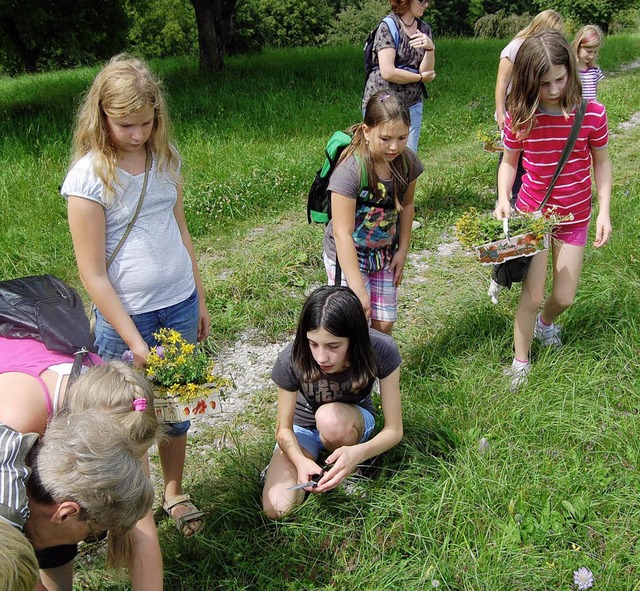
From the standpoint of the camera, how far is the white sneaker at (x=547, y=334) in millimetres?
3483

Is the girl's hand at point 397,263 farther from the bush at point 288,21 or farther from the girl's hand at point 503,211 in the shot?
the bush at point 288,21

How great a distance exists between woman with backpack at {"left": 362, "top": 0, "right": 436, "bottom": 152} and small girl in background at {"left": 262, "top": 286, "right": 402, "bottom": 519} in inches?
97.2

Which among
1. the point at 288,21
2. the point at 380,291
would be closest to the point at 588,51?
the point at 380,291

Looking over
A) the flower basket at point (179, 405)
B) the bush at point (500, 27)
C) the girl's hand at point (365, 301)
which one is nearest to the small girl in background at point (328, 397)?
the girl's hand at point (365, 301)

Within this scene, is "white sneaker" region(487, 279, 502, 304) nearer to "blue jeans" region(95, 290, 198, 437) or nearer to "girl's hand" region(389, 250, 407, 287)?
"girl's hand" region(389, 250, 407, 287)

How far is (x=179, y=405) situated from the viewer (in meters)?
2.25

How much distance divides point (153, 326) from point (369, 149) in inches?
47.1

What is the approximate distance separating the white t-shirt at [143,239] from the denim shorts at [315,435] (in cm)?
76

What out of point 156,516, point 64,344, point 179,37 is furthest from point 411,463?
point 179,37

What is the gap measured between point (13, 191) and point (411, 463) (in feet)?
16.1

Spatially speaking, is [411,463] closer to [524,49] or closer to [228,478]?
[228,478]

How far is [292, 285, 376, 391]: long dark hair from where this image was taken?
238 centimetres

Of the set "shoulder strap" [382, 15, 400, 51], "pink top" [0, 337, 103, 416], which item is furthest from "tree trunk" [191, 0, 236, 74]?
"pink top" [0, 337, 103, 416]

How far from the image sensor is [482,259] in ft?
9.77
